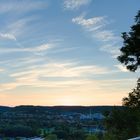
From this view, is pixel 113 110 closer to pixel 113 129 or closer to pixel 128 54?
pixel 113 129

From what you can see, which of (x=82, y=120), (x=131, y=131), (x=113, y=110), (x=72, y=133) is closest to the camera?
(x=131, y=131)

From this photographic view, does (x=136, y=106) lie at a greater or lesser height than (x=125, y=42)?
lesser

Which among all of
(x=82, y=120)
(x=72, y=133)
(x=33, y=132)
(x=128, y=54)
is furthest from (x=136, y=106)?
(x=82, y=120)

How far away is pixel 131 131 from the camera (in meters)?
62.2

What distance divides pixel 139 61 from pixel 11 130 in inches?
5118

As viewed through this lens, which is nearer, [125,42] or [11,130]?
[125,42]

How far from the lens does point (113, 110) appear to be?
220 ft

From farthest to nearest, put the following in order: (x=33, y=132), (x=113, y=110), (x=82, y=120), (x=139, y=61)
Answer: (x=82, y=120) → (x=33, y=132) → (x=113, y=110) → (x=139, y=61)

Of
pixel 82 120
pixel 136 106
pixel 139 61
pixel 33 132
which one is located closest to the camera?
pixel 139 61

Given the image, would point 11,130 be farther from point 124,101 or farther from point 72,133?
point 124,101

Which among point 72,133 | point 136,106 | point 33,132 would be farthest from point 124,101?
point 33,132

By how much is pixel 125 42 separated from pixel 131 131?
22.9 metres

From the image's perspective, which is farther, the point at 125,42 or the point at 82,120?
the point at 82,120

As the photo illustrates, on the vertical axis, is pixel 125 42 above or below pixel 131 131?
above
